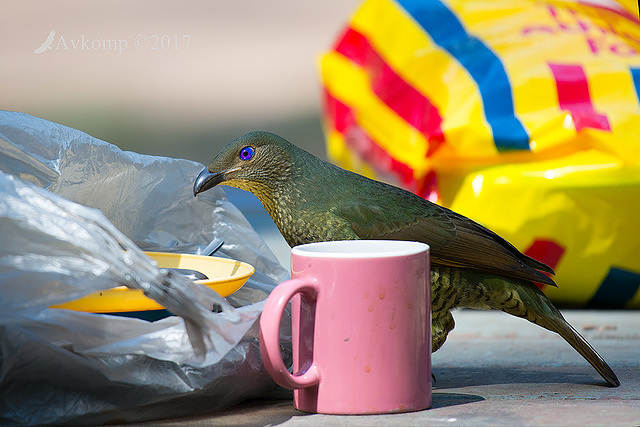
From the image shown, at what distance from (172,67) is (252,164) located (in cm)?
707

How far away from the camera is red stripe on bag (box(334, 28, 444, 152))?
2.33 metres

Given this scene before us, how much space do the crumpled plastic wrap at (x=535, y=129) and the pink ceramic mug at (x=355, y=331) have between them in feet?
3.93

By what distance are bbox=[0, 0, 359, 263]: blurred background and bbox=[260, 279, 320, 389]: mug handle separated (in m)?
4.63

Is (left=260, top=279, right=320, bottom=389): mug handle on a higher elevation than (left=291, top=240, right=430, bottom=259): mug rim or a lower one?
lower

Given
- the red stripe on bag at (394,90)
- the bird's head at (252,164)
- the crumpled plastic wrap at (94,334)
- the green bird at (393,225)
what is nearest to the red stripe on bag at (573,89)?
the red stripe on bag at (394,90)

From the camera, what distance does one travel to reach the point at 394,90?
2.57 metres

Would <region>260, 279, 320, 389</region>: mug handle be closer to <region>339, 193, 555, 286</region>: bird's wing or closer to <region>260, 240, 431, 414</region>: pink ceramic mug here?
<region>260, 240, 431, 414</region>: pink ceramic mug

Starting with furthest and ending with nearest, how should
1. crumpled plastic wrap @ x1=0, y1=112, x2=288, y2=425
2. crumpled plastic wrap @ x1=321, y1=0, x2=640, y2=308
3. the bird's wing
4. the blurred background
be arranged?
the blurred background
crumpled plastic wrap @ x1=321, y1=0, x2=640, y2=308
the bird's wing
crumpled plastic wrap @ x1=0, y1=112, x2=288, y2=425

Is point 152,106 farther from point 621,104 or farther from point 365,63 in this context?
point 621,104

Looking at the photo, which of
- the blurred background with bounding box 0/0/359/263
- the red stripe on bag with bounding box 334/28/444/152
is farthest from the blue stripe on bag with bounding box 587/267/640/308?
the blurred background with bounding box 0/0/359/263

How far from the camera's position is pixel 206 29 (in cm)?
820

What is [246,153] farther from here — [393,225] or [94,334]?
[94,334]

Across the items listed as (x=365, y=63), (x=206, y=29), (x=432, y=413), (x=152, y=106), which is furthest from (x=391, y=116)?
(x=206, y=29)

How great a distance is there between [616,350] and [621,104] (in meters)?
0.78
